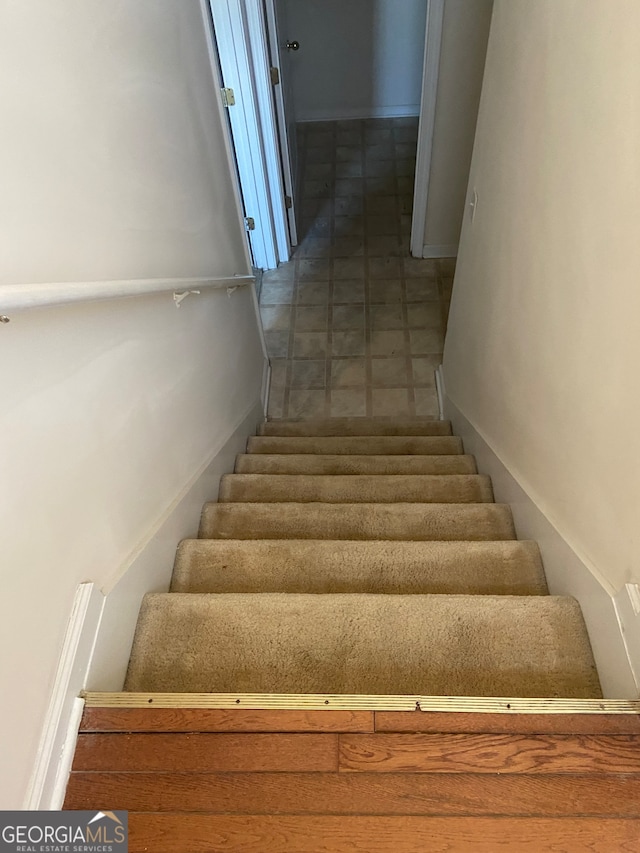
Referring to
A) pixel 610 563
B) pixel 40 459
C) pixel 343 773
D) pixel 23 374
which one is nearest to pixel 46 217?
pixel 23 374

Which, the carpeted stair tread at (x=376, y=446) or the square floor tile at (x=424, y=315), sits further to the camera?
the square floor tile at (x=424, y=315)

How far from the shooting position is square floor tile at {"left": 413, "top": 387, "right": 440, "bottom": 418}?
3.22m

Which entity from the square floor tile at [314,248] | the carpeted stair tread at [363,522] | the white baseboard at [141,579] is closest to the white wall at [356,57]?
the square floor tile at [314,248]

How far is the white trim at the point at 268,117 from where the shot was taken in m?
2.81

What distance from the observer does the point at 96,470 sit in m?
1.16

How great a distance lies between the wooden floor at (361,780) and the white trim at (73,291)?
74 cm

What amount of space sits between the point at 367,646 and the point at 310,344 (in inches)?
102

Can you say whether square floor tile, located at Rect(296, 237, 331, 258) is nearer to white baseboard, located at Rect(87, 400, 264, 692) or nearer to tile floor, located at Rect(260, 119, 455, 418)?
tile floor, located at Rect(260, 119, 455, 418)

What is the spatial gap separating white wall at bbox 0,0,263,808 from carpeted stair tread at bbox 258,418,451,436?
1085 millimetres

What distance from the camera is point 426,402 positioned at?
10.7 feet

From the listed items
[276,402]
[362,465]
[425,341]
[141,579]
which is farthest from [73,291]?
[425,341]

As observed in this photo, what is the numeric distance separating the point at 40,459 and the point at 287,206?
326cm

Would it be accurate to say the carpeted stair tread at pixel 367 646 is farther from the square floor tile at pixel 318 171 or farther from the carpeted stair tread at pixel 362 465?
the square floor tile at pixel 318 171

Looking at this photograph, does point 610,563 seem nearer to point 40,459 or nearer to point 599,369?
point 599,369
